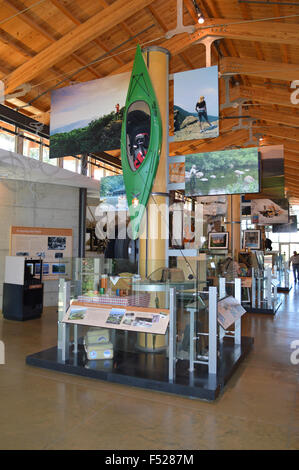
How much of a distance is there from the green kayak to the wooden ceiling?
1.59 metres

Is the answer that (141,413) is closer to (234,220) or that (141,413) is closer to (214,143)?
(234,220)

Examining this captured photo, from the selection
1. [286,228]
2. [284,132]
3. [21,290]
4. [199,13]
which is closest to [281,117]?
[284,132]

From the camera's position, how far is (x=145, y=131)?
4648mm

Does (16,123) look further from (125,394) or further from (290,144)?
(290,144)

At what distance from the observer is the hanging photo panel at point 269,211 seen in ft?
44.8

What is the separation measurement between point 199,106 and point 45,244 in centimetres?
537

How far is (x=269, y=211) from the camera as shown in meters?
13.7

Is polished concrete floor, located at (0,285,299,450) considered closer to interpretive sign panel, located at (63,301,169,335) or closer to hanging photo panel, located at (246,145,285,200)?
interpretive sign panel, located at (63,301,169,335)

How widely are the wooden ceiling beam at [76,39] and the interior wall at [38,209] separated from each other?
2358 mm

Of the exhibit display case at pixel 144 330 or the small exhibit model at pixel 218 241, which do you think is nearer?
the exhibit display case at pixel 144 330

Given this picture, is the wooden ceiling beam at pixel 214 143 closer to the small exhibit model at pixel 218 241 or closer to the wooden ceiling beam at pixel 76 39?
the small exhibit model at pixel 218 241

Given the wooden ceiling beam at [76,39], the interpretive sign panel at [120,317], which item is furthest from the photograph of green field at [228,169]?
the interpretive sign panel at [120,317]
